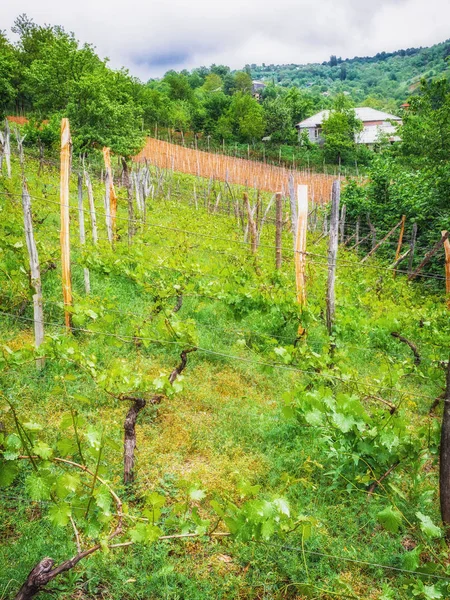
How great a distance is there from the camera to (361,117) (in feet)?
176

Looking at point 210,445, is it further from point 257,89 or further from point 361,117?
point 257,89

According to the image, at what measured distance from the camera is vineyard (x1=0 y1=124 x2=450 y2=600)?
8.07ft

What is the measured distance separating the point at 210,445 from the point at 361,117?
5703 cm

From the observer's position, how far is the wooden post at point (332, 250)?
222 inches

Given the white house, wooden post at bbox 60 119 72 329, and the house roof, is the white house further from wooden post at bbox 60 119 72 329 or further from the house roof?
wooden post at bbox 60 119 72 329

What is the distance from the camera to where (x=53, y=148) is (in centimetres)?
2175

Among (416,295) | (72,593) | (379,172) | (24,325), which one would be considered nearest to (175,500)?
(72,593)

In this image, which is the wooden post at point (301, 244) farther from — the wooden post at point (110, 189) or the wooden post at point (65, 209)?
the wooden post at point (110, 189)

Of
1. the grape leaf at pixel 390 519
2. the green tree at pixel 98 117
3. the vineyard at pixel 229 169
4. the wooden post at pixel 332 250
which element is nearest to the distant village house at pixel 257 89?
the vineyard at pixel 229 169

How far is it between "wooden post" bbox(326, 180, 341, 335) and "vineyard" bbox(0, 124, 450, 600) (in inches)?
1.2

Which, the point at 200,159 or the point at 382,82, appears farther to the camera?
the point at 382,82

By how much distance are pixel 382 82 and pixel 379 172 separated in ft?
411

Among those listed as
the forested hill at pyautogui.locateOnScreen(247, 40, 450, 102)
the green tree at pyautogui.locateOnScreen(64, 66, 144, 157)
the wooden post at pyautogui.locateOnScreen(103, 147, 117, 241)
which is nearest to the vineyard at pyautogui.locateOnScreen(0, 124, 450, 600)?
the wooden post at pyautogui.locateOnScreen(103, 147, 117, 241)

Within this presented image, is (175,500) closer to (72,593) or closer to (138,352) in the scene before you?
(72,593)
